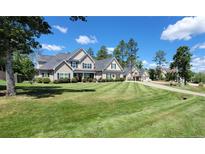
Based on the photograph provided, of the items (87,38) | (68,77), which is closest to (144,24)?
(87,38)

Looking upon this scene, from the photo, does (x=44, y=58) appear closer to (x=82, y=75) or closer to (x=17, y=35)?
(x=82, y=75)

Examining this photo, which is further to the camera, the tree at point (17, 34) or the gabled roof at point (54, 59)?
the gabled roof at point (54, 59)

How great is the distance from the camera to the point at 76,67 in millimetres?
29297

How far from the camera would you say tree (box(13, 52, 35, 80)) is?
76.9 feet

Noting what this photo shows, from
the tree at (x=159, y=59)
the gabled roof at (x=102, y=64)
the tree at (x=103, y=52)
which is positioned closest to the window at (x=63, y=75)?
the gabled roof at (x=102, y=64)

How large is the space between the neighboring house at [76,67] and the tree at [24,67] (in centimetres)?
232

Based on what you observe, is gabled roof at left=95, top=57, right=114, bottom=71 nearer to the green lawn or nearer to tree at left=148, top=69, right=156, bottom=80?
tree at left=148, top=69, right=156, bottom=80

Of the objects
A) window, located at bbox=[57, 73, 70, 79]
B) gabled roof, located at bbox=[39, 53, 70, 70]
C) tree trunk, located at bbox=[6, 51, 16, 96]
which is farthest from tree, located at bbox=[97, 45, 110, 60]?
tree trunk, located at bbox=[6, 51, 16, 96]

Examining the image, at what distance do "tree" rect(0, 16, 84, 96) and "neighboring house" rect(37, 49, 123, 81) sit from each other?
1538 cm

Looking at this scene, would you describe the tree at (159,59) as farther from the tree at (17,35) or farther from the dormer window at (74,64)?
the tree at (17,35)

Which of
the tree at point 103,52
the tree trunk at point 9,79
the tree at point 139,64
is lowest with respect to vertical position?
the tree trunk at point 9,79

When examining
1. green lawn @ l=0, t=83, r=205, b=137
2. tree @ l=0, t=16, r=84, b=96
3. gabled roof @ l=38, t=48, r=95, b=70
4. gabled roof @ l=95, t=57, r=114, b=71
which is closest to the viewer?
green lawn @ l=0, t=83, r=205, b=137

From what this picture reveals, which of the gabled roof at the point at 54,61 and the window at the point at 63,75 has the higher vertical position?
the gabled roof at the point at 54,61

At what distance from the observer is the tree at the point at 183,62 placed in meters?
22.1
